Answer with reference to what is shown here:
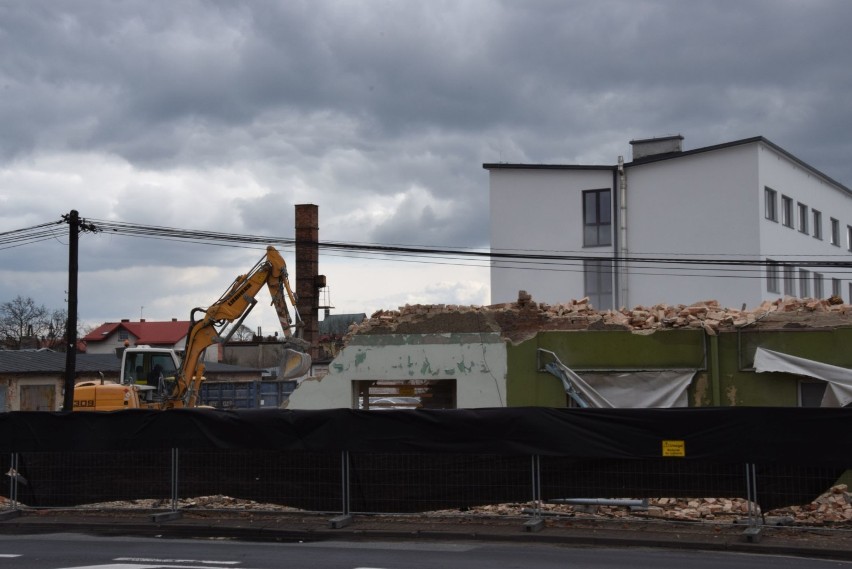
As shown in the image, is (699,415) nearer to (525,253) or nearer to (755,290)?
(755,290)

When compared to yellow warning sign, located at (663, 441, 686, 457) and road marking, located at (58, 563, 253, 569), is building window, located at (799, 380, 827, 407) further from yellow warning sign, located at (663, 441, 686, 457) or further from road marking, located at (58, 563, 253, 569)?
road marking, located at (58, 563, 253, 569)

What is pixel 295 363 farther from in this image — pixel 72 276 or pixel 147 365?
pixel 72 276

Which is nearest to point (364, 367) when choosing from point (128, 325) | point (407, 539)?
point (407, 539)

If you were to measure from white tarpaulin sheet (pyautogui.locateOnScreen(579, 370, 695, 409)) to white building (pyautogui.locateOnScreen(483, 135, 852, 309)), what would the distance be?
21.5m

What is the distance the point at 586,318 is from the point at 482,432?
6277 millimetres

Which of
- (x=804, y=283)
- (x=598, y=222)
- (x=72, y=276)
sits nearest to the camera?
(x=72, y=276)

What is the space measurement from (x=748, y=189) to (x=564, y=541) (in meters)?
31.8

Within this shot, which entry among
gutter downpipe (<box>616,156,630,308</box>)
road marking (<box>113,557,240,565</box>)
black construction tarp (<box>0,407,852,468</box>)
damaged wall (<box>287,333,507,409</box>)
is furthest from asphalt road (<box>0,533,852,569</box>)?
gutter downpipe (<box>616,156,630,308</box>)

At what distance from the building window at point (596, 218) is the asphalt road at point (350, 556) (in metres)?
34.0

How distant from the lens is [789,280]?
44781mm

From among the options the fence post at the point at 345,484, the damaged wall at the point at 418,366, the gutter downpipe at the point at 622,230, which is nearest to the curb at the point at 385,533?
the fence post at the point at 345,484

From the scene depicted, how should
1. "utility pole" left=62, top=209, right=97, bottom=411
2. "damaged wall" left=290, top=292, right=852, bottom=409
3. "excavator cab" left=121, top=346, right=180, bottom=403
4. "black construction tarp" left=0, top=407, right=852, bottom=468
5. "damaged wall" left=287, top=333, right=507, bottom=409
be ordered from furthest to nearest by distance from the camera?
"utility pole" left=62, top=209, right=97, bottom=411, "excavator cab" left=121, top=346, right=180, bottom=403, "damaged wall" left=287, top=333, right=507, bottom=409, "damaged wall" left=290, top=292, right=852, bottom=409, "black construction tarp" left=0, top=407, right=852, bottom=468

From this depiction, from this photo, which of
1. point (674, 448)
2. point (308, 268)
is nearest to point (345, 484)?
point (674, 448)

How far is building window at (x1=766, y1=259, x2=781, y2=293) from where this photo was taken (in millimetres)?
42344
